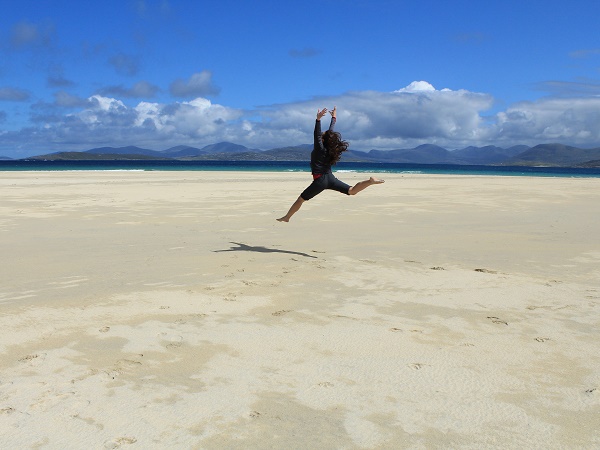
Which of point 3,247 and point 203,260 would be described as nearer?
point 203,260

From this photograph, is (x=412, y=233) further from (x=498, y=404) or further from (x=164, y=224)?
(x=498, y=404)

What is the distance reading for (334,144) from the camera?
342 inches

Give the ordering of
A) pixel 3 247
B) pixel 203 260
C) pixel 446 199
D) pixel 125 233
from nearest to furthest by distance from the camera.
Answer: pixel 203 260 < pixel 3 247 < pixel 125 233 < pixel 446 199

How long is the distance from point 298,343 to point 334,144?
15.6 ft

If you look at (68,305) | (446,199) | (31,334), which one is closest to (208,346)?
(31,334)

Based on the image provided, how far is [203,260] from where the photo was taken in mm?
8172

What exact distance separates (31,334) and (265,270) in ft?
11.2

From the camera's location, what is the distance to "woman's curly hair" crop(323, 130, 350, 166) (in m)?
8.66

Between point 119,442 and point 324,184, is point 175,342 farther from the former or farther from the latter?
point 324,184

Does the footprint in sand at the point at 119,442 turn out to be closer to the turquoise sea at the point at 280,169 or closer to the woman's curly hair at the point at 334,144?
the woman's curly hair at the point at 334,144

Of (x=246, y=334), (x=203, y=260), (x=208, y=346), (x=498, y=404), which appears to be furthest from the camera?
(x=203, y=260)

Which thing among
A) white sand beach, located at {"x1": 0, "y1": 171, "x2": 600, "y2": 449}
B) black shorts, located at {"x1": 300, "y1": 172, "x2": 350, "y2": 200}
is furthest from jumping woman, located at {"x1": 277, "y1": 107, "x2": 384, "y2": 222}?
white sand beach, located at {"x1": 0, "y1": 171, "x2": 600, "y2": 449}

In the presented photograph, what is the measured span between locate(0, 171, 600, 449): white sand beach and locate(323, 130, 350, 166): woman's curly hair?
161 centimetres

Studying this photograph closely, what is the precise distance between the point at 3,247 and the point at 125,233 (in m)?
2.28
